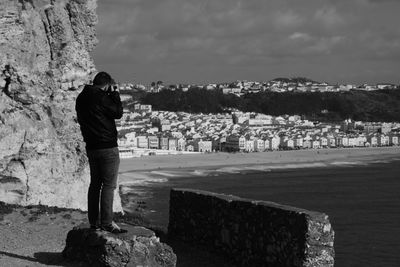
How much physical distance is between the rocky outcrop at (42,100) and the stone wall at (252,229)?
21.6 ft

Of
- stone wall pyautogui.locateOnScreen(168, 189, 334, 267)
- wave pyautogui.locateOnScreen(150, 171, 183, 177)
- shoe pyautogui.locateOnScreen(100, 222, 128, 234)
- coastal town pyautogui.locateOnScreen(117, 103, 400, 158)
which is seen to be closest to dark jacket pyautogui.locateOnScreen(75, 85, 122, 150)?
shoe pyautogui.locateOnScreen(100, 222, 128, 234)

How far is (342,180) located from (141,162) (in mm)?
34749

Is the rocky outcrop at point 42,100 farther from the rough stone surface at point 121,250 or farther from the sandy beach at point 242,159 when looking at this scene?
the sandy beach at point 242,159

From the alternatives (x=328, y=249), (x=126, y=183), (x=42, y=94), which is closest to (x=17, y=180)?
(x=42, y=94)

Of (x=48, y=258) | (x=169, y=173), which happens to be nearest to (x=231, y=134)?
(x=169, y=173)

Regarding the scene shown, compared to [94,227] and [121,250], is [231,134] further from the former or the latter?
[121,250]

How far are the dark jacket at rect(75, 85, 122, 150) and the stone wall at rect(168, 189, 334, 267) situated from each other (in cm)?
247

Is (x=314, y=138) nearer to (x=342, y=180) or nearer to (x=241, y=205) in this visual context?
(x=342, y=180)

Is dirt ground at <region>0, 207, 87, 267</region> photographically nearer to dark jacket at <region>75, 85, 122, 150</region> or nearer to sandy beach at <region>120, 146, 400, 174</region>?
dark jacket at <region>75, 85, 122, 150</region>

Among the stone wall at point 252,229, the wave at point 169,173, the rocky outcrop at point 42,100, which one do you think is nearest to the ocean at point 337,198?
the wave at point 169,173

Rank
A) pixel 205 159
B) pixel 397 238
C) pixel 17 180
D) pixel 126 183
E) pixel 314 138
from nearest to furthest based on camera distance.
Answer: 1. pixel 17 180
2. pixel 397 238
3. pixel 126 183
4. pixel 205 159
5. pixel 314 138

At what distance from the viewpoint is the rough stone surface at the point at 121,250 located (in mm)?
8766

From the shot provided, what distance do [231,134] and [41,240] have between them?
136m

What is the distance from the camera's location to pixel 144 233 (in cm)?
914
